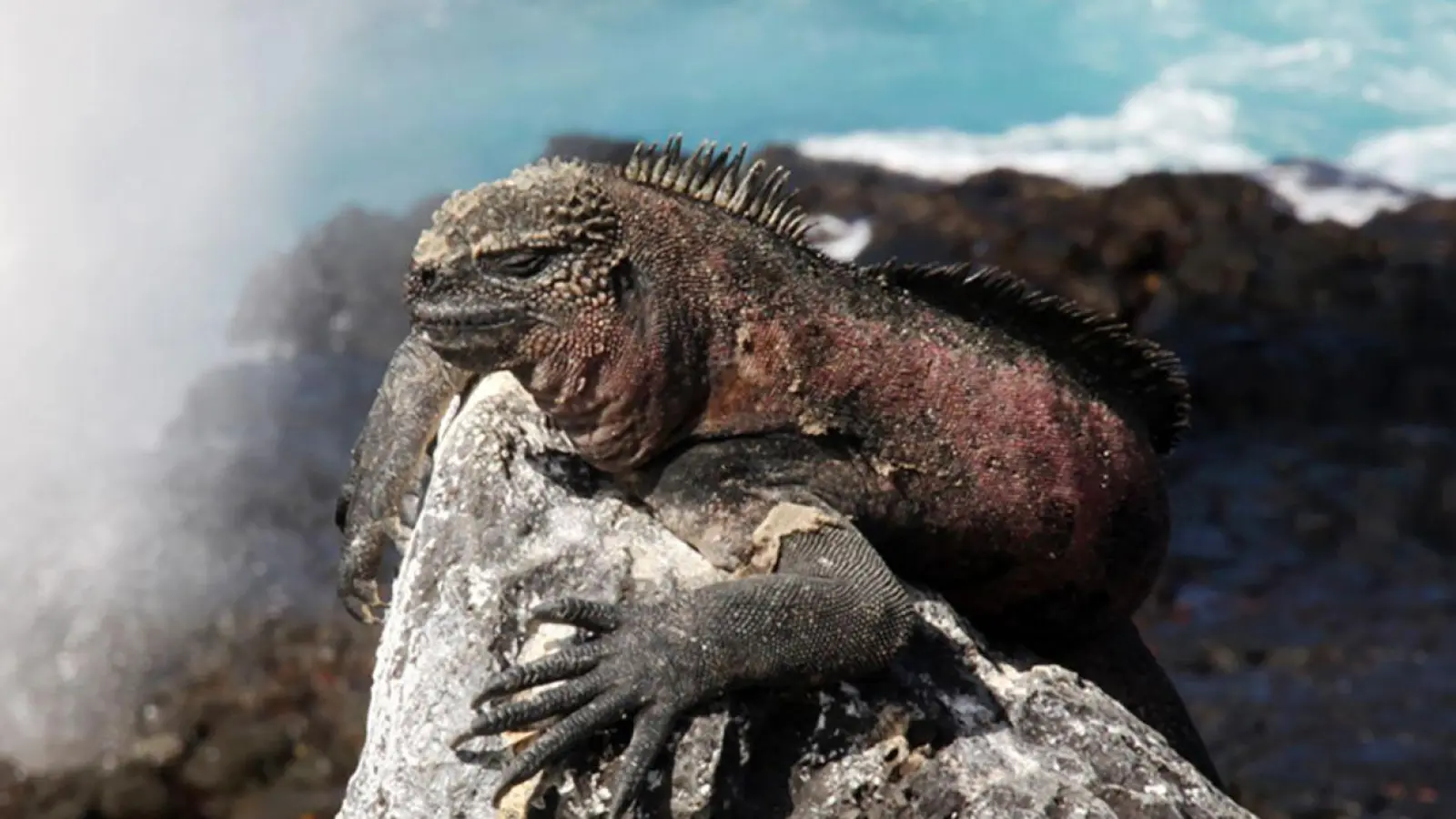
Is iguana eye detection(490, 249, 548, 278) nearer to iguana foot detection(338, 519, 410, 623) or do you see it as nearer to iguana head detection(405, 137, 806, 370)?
iguana head detection(405, 137, 806, 370)

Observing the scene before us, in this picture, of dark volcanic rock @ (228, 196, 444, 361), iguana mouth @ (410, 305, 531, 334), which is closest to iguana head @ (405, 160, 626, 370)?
iguana mouth @ (410, 305, 531, 334)

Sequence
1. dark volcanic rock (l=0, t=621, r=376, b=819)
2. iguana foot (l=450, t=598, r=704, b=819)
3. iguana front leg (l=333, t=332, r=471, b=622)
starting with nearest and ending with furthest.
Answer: iguana foot (l=450, t=598, r=704, b=819) < iguana front leg (l=333, t=332, r=471, b=622) < dark volcanic rock (l=0, t=621, r=376, b=819)

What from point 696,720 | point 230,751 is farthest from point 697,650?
point 230,751

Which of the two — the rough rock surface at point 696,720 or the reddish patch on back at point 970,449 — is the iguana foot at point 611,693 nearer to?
the rough rock surface at point 696,720

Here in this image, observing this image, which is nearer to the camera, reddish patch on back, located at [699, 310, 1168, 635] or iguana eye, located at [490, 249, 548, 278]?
iguana eye, located at [490, 249, 548, 278]

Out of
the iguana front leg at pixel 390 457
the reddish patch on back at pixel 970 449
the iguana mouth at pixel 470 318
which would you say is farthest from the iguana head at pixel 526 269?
the iguana front leg at pixel 390 457

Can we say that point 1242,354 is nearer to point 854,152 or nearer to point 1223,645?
point 1223,645
